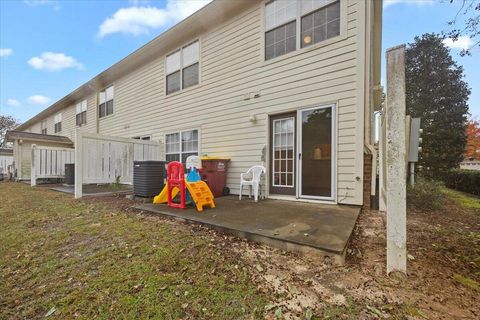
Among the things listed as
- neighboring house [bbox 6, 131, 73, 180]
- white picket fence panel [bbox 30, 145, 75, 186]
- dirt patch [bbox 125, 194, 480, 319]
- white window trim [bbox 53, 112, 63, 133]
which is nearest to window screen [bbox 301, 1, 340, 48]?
dirt patch [bbox 125, 194, 480, 319]

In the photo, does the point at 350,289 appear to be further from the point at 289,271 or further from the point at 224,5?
the point at 224,5

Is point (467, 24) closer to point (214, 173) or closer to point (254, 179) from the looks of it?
point (254, 179)

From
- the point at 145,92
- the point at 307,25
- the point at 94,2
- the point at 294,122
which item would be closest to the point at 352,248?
the point at 294,122

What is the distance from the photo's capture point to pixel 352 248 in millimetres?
2799

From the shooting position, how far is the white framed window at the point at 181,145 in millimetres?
7832

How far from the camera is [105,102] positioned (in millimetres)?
12023

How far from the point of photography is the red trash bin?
20.4 ft

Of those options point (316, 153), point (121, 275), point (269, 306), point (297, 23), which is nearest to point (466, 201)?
point (316, 153)

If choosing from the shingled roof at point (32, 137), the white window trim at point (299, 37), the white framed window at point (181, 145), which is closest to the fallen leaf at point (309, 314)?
the white window trim at point (299, 37)

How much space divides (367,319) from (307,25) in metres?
5.60

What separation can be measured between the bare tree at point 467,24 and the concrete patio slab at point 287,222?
2851 millimetres

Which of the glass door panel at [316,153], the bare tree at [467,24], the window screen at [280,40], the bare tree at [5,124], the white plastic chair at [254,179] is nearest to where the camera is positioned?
the bare tree at [467,24]

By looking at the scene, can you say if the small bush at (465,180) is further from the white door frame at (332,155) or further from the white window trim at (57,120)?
the white window trim at (57,120)

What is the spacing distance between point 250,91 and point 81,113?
12340mm
